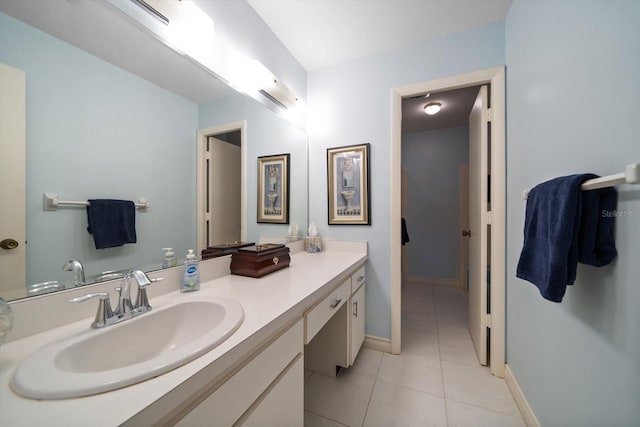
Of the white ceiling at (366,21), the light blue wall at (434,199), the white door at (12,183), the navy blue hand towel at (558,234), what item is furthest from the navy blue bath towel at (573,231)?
the light blue wall at (434,199)

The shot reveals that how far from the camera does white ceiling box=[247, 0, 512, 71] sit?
Answer: 139cm

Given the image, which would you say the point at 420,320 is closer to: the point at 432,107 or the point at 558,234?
the point at 558,234

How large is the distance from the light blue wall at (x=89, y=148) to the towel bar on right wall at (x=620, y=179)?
1.38m

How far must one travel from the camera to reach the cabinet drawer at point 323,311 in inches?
37.2

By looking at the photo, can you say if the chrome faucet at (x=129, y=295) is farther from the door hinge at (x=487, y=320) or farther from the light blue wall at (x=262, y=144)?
the door hinge at (x=487, y=320)

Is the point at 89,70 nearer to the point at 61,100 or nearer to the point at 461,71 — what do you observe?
the point at 61,100

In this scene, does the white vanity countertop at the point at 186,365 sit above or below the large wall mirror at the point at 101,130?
below

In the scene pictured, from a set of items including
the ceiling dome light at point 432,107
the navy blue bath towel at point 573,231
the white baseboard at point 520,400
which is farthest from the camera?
the ceiling dome light at point 432,107

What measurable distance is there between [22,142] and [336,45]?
178 cm

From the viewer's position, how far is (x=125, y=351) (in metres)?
0.65

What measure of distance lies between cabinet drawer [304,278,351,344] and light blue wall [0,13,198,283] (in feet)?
2.13

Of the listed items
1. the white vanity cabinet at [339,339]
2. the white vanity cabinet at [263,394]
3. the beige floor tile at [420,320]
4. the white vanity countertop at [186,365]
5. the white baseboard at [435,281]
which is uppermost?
the white vanity countertop at [186,365]

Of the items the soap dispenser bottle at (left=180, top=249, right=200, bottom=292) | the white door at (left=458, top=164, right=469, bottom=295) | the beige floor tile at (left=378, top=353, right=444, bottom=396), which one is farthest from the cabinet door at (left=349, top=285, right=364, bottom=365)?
the white door at (left=458, top=164, right=469, bottom=295)

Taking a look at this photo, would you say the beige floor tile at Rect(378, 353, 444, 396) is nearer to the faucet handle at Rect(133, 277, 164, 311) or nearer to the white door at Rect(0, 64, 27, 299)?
the faucet handle at Rect(133, 277, 164, 311)
